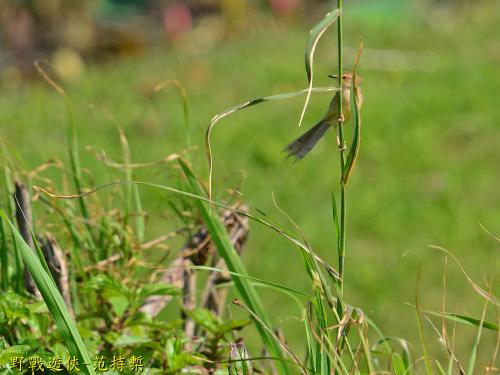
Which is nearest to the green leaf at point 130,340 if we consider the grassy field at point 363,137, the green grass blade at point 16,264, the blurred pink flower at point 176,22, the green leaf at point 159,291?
the green leaf at point 159,291

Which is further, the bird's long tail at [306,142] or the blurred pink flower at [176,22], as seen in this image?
the blurred pink flower at [176,22]

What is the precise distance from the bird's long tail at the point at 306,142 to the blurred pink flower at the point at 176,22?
20.4 ft

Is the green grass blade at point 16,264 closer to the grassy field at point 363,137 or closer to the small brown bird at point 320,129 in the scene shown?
the small brown bird at point 320,129

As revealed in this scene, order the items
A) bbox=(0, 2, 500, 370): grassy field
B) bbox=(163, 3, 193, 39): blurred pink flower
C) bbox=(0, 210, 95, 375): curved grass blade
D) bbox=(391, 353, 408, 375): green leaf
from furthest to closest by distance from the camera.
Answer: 1. bbox=(163, 3, 193, 39): blurred pink flower
2. bbox=(0, 2, 500, 370): grassy field
3. bbox=(391, 353, 408, 375): green leaf
4. bbox=(0, 210, 95, 375): curved grass blade

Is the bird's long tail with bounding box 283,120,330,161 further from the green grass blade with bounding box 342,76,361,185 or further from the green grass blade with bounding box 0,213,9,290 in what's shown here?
the green grass blade with bounding box 0,213,9,290

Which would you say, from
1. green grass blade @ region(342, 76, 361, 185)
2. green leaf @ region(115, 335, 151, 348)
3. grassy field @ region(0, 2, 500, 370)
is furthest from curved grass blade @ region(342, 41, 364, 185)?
grassy field @ region(0, 2, 500, 370)

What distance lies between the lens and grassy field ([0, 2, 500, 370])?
386 centimetres

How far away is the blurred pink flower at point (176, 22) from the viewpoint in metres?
7.43

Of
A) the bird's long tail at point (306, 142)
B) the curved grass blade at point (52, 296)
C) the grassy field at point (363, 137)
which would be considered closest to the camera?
the curved grass blade at point (52, 296)

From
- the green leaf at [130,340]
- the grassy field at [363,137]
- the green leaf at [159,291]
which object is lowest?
the grassy field at [363,137]

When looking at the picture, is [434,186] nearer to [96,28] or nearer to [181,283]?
[181,283]

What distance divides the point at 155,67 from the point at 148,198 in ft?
7.90

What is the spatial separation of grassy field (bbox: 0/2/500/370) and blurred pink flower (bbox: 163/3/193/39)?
167 mm

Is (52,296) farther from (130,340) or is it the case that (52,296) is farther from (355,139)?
(355,139)
